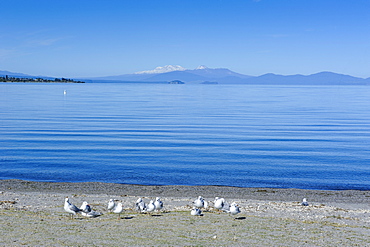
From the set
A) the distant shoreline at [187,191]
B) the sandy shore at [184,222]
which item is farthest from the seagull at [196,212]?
the distant shoreline at [187,191]

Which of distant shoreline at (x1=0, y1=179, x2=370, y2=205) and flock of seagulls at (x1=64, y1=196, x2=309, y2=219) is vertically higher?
flock of seagulls at (x1=64, y1=196, x2=309, y2=219)

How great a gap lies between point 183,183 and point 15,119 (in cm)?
4102

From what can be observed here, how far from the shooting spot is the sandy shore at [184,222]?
14008mm

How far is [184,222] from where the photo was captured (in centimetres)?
1636

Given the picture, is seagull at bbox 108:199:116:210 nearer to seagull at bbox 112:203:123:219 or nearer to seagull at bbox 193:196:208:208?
seagull at bbox 112:203:123:219

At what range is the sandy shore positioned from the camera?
14008mm

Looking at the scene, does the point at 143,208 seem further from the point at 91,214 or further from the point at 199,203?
the point at 199,203

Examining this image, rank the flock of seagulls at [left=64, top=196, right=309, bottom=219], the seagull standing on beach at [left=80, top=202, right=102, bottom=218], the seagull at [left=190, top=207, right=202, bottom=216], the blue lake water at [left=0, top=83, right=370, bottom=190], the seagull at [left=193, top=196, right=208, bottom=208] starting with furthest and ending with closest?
the blue lake water at [left=0, top=83, right=370, bottom=190], the seagull at [left=193, top=196, right=208, bottom=208], the seagull at [left=190, top=207, right=202, bottom=216], the seagull standing on beach at [left=80, top=202, right=102, bottom=218], the flock of seagulls at [left=64, top=196, right=309, bottom=219]

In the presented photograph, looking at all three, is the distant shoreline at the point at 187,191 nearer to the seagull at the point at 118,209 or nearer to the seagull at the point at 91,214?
the seagull at the point at 118,209

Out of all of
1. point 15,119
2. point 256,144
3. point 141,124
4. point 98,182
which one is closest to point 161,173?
point 98,182

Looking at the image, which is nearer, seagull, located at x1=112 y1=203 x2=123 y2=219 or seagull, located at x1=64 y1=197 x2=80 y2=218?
seagull, located at x1=64 y1=197 x2=80 y2=218

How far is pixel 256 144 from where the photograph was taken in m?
41.0

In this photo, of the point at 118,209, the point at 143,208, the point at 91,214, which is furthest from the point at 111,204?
the point at 143,208

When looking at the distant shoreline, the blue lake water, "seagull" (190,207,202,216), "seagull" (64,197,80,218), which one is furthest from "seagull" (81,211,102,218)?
the blue lake water
